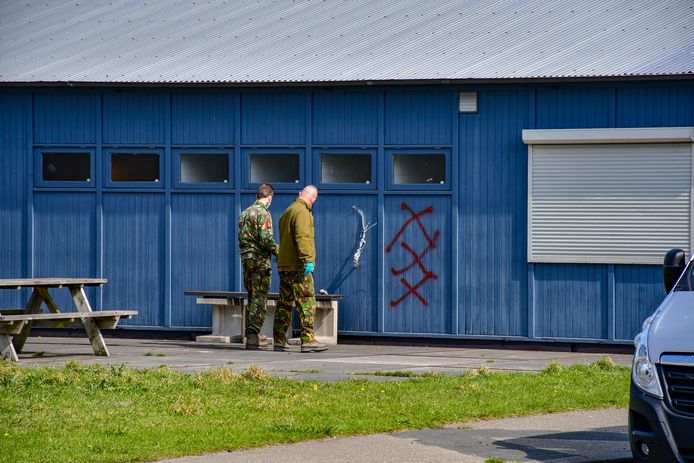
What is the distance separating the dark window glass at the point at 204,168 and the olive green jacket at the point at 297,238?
2.20 m

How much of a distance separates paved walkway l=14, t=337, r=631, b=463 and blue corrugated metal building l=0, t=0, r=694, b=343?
873 mm

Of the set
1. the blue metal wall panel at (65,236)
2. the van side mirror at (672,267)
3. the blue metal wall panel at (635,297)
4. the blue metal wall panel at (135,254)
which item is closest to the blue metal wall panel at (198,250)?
the blue metal wall panel at (135,254)

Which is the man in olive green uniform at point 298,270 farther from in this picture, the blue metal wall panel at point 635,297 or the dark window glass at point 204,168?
the blue metal wall panel at point 635,297

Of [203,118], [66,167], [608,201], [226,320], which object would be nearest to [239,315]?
[226,320]

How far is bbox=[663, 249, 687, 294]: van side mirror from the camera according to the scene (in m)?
9.63

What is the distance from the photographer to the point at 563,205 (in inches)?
696

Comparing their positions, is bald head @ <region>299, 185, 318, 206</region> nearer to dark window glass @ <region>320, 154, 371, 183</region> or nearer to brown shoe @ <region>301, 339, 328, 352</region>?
dark window glass @ <region>320, 154, 371, 183</region>

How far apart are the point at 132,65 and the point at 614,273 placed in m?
7.46

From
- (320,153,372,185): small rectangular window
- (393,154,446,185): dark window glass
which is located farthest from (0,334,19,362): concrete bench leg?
(393,154,446,185): dark window glass

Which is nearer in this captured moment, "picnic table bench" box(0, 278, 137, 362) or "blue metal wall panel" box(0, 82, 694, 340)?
"picnic table bench" box(0, 278, 137, 362)

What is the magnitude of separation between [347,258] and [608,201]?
141 inches

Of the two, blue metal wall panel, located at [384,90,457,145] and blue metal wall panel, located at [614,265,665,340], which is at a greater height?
blue metal wall panel, located at [384,90,457,145]

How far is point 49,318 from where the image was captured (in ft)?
50.7

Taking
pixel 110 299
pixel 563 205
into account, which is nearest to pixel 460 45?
pixel 563 205
